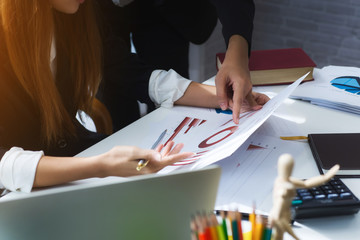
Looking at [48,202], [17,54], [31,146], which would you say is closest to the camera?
[48,202]

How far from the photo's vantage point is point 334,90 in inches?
42.5

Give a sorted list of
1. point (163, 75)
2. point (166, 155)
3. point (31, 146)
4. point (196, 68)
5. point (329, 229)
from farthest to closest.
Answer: point (196, 68)
point (163, 75)
point (31, 146)
point (166, 155)
point (329, 229)

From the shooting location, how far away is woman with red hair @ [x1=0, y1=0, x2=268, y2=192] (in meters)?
0.72

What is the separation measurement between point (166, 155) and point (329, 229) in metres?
0.29

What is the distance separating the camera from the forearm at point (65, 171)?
719mm

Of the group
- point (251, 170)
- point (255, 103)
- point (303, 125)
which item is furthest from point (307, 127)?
point (251, 170)

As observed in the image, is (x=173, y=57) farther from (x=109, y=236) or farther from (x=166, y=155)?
(x=109, y=236)

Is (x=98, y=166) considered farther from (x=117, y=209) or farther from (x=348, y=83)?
(x=348, y=83)

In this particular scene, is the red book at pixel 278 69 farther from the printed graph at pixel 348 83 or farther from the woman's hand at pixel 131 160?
the woman's hand at pixel 131 160

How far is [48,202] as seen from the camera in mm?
447

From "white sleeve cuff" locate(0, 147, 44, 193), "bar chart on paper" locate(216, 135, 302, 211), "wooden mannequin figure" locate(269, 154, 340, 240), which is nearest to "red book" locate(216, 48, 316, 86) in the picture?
"bar chart on paper" locate(216, 135, 302, 211)

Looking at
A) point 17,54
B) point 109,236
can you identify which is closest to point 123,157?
point 109,236

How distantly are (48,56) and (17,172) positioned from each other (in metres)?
0.30

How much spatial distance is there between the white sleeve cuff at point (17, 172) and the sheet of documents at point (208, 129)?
0.23 metres
